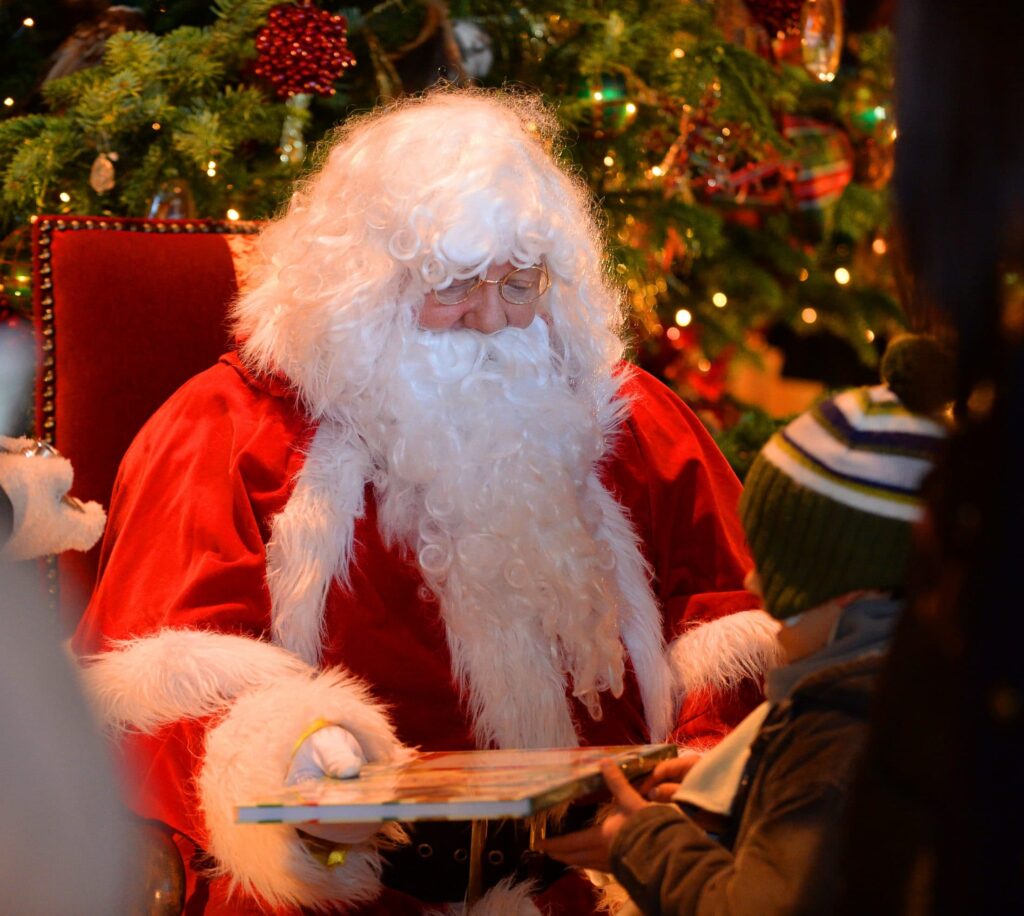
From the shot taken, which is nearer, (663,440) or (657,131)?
(663,440)

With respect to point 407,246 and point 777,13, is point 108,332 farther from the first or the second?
point 777,13

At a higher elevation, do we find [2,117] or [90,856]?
[2,117]

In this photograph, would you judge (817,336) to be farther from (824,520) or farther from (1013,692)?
(1013,692)

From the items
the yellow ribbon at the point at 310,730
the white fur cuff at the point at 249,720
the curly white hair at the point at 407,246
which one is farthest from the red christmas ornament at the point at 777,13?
the yellow ribbon at the point at 310,730

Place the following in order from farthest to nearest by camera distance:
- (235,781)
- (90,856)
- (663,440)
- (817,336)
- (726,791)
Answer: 1. (817,336)
2. (663,440)
3. (235,781)
4. (726,791)
5. (90,856)

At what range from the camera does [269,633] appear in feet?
6.00

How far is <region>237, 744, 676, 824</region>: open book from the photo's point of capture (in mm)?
1135

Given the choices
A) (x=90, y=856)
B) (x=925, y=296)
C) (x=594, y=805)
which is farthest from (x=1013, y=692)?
(x=594, y=805)

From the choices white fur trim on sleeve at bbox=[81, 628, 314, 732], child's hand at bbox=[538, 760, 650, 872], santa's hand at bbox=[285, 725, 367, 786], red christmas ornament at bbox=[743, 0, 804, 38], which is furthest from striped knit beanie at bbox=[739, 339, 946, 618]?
red christmas ornament at bbox=[743, 0, 804, 38]

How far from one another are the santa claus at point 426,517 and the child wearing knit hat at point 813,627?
61cm

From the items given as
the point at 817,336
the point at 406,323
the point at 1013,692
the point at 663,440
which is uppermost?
the point at 1013,692

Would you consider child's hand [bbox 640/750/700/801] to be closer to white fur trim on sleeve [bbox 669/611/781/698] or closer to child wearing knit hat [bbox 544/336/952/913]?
child wearing knit hat [bbox 544/336/952/913]

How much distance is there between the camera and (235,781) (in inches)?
59.3

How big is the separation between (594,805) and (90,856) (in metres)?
0.93
